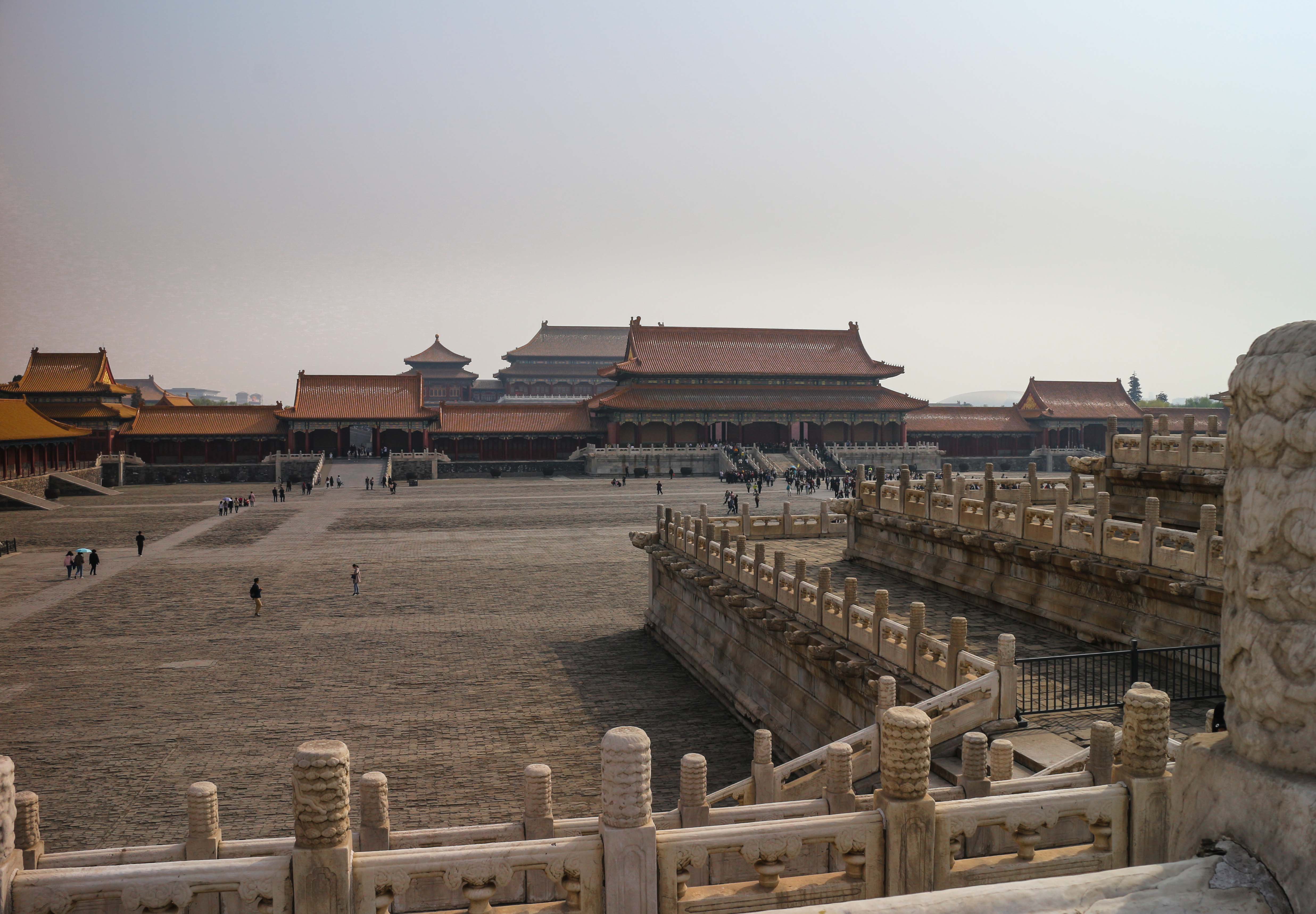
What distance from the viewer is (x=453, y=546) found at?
1384 inches

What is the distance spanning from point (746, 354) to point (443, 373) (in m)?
52.0

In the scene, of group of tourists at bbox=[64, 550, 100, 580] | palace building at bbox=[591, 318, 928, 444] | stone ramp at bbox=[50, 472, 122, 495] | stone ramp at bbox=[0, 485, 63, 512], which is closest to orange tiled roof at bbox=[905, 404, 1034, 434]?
palace building at bbox=[591, 318, 928, 444]

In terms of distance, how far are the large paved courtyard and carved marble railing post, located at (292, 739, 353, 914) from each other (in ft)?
25.5

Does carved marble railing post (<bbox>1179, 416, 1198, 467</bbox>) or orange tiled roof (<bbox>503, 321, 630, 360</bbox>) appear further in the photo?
orange tiled roof (<bbox>503, 321, 630, 360</bbox>)

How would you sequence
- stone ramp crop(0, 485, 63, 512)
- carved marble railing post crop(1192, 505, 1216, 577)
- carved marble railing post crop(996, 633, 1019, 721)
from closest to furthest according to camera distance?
carved marble railing post crop(996, 633, 1019, 721) → carved marble railing post crop(1192, 505, 1216, 577) → stone ramp crop(0, 485, 63, 512)

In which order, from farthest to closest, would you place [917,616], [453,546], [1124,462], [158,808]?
[453,546], [1124,462], [158,808], [917,616]

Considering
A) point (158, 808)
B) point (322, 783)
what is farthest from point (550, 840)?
point (158, 808)

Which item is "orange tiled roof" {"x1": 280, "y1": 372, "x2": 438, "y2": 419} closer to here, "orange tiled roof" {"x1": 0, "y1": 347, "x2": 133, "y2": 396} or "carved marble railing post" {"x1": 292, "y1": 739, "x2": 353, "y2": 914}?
"orange tiled roof" {"x1": 0, "y1": 347, "x2": 133, "y2": 396}

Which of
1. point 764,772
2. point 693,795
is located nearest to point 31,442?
point 764,772

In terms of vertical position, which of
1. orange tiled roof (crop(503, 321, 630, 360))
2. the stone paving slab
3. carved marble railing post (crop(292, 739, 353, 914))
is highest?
orange tiled roof (crop(503, 321, 630, 360))

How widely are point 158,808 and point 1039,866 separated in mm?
12165

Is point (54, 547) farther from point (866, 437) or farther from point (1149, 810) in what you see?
point (866, 437)

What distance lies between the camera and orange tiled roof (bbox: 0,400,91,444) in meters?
50.3

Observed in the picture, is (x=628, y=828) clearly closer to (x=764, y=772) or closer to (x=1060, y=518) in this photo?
(x=764, y=772)
